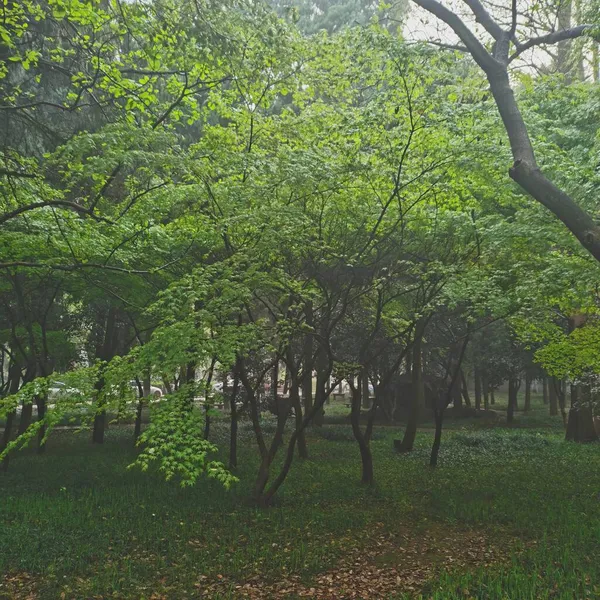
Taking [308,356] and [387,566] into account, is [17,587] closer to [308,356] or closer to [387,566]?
[387,566]

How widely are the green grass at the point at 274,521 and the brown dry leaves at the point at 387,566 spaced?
20 cm

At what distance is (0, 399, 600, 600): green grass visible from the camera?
6.15 meters

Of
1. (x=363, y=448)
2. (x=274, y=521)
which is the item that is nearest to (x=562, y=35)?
(x=274, y=521)

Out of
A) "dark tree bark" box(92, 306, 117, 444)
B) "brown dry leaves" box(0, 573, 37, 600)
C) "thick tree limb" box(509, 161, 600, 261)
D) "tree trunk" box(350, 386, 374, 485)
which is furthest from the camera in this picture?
"dark tree bark" box(92, 306, 117, 444)

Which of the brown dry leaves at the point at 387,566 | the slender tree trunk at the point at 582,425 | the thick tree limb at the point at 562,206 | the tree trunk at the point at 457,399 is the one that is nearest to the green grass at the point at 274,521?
the brown dry leaves at the point at 387,566

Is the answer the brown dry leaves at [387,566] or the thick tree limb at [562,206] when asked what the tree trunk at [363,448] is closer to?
the brown dry leaves at [387,566]

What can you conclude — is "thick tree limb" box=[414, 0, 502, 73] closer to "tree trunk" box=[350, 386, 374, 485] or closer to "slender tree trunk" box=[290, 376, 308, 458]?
"slender tree trunk" box=[290, 376, 308, 458]

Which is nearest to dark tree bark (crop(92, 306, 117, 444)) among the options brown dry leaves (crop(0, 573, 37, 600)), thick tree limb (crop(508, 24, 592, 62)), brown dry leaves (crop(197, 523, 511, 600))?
brown dry leaves (crop(0, 573, 37, 600))

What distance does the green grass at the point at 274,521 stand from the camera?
615cm

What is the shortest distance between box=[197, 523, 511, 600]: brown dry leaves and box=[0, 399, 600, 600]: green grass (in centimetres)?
20

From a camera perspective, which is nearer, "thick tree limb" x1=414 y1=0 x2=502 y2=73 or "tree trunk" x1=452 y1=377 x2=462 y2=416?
"thick tree limb" x1=414 y1=0 x2=502 y2=73

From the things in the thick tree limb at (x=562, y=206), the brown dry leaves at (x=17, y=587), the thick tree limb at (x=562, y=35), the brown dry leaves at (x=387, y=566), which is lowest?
the brown dry leaves at (x=17, y=587)

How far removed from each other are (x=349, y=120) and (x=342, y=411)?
25511mm

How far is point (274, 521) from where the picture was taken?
27.5 feet
